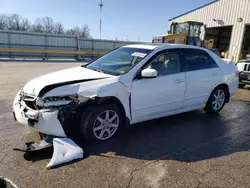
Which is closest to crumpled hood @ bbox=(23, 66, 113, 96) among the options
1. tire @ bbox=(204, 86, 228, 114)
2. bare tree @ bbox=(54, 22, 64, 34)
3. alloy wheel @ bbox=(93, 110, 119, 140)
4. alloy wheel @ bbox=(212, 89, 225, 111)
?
alloy wheel @ bbox=(93, 110, 119, 140)

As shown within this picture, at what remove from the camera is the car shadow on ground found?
342cm

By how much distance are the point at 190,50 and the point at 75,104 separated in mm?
2872

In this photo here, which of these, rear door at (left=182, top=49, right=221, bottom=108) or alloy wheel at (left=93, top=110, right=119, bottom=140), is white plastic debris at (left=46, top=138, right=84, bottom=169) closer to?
alloy wheel at (left=93, top=110, right=119, bottom=140)

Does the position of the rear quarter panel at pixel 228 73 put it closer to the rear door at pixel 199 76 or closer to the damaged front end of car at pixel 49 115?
the rear door at pixel 199 76

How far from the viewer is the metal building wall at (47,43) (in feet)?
69.5

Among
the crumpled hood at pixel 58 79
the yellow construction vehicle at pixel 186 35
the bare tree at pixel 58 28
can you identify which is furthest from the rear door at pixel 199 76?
the bare tree at pixel 58 28

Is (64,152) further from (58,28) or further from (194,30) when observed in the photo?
(58,28)

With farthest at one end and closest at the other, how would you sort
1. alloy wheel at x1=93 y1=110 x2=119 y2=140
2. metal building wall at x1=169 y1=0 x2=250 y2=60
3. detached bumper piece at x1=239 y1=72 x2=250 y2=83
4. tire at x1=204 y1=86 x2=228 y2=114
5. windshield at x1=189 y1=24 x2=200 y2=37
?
1. metal building wall at x1=169 y1=0 x2=250 y2=60
2. windshield at x1=189 y1=24 x2=200 y2=37
3. detached bumper piece at x1=239 y1=72 x2=250 y2=83
4. tire at x1=204 y1=86 x2=228 y2=114
5. alloy wheel at x1=93 y1=110 x2=119 y2=140

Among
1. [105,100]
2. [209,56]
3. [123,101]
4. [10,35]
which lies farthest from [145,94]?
[10,35]

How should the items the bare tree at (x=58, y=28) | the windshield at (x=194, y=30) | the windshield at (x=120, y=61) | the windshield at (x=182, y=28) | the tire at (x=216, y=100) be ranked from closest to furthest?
the windshield at (x=120, y=61) < the tire at (x=216, y=100) < the windshield at (x=182, y=28) < the windshield at (x=194, y=30) < the bare tree at (x=58, y=28)

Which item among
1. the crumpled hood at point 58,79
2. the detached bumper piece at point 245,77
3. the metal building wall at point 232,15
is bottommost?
the detached bumper piece at point 245,77

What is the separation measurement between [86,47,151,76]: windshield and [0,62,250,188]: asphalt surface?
46.9 inches

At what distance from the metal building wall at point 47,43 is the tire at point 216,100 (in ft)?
66.3

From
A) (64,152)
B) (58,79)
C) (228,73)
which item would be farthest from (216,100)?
(64,152)
